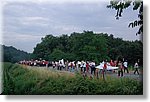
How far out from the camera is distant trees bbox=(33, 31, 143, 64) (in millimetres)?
4348

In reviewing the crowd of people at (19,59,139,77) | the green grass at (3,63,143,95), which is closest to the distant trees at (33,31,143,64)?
the crowd of people at (19,59,139,77)

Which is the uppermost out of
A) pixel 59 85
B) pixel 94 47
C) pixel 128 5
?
pixel 128 5

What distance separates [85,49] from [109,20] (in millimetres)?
244

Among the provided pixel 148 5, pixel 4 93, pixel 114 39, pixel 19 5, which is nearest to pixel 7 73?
pixel 4 93

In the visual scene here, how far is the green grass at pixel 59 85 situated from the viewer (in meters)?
4.35

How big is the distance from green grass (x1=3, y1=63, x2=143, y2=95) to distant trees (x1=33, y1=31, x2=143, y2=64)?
0.43 ft

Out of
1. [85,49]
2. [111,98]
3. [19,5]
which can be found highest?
[19,5]

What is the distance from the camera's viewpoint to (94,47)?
14.3ft

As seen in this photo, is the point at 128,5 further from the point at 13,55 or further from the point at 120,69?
the point at 13,55

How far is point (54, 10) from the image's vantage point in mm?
4359

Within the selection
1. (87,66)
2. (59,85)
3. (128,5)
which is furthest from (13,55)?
(128,5)

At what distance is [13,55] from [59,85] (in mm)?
355

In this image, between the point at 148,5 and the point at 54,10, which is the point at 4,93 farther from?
the point at 148,5

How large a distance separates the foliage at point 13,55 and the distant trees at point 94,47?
7cm
